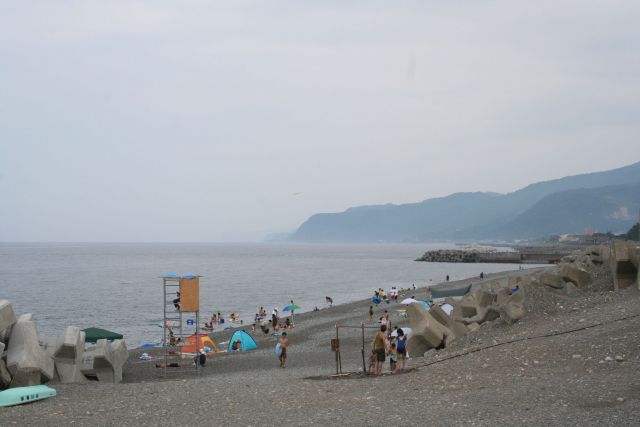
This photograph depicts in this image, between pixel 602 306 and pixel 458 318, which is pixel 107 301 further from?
pixel 602 306

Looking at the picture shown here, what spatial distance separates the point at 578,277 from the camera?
21.3m

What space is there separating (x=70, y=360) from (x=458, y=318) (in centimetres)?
1215

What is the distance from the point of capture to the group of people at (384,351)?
14867mm

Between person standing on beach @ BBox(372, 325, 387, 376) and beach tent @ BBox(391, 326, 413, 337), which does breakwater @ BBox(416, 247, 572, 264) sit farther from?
person standing on beach @ BBox(372, 325, 387, 376)

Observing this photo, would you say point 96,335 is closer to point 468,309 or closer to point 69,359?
point 69,359

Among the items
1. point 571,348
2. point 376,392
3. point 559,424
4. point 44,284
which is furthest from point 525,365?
point 44,284

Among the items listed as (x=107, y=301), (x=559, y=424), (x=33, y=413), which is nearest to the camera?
(x=559, y=424)

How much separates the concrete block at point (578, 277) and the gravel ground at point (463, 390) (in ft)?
9.13

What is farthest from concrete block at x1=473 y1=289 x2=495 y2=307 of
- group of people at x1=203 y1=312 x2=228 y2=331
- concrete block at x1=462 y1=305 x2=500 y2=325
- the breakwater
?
the breakwater

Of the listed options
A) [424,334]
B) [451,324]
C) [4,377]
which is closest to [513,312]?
[451,324]

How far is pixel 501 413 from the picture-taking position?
32.7 ft

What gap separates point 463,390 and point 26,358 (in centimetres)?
981

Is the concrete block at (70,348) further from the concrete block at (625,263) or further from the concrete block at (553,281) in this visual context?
the concrete block at (625,263)

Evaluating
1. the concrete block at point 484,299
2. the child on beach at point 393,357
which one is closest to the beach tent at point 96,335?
the child on beach at point 393,357
